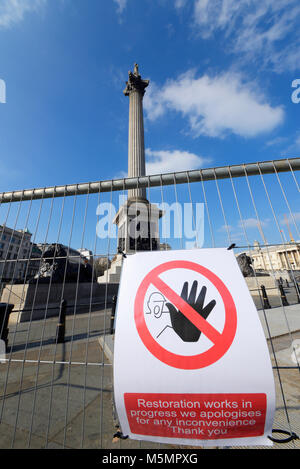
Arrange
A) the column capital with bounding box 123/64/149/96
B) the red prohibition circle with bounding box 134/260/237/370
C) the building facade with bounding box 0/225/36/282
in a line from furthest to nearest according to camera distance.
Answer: the column capital with bounding box 123/64/149/96, the building facade with bounding box 0/225/36/282, the red prohibition circle with bounding box 134/260/237/370

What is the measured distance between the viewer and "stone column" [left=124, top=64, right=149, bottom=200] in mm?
20562

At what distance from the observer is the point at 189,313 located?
5.16 ft

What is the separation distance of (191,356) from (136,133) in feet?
83.7

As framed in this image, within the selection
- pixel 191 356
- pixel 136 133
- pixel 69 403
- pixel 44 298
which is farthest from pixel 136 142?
pixel 191 356

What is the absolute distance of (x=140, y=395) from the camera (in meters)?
1.41

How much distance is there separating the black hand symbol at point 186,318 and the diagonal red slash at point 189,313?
0.03 m

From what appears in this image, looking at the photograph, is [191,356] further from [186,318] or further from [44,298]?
[44,298]

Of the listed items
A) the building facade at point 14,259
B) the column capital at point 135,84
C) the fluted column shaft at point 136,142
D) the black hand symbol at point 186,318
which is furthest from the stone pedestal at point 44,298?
the column capital at point 135,84

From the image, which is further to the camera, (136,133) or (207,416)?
(136,133)

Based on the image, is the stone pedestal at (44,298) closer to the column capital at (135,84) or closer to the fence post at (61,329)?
the fence post at (61,329)

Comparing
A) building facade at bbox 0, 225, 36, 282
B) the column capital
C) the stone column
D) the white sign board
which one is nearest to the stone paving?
the white sign board

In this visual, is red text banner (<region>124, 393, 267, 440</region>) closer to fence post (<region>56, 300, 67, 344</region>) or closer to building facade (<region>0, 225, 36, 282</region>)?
building facade (<region>0, 225, 36, 282</region>)
